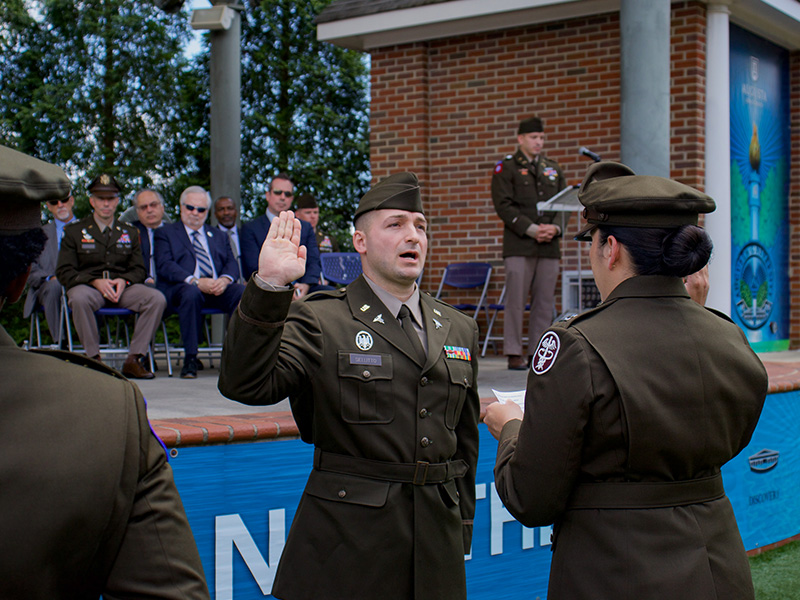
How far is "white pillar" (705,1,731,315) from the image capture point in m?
8.50

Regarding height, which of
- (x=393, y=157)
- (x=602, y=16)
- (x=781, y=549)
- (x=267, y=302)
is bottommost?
(x=781, y=549)

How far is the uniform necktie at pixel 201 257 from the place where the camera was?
23.9 ft

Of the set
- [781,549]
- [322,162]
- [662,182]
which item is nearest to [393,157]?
[781,549]

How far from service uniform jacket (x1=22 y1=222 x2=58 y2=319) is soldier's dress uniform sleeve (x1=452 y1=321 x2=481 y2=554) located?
15.9 ft

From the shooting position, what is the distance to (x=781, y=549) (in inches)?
226

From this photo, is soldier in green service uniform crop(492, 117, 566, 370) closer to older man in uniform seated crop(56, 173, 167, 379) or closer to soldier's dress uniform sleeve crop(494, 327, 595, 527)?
older man in uniform seated crop(56, 173, 167, 379)

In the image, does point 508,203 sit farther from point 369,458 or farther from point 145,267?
point 369,458

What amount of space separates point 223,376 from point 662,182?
1212 mm

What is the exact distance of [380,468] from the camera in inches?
106

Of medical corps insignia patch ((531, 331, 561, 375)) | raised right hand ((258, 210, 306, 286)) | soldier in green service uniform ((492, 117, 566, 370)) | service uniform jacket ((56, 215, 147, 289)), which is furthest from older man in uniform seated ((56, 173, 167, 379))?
medical corps insignia patch ((531, 331, 561, 375))

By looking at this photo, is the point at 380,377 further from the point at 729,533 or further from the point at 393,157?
the point at 393,157

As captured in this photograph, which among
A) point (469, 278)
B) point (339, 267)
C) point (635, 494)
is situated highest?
point (339, 267)

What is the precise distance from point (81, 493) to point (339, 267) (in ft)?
25.3

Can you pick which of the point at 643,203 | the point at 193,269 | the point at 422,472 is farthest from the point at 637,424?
the point at 193,269
